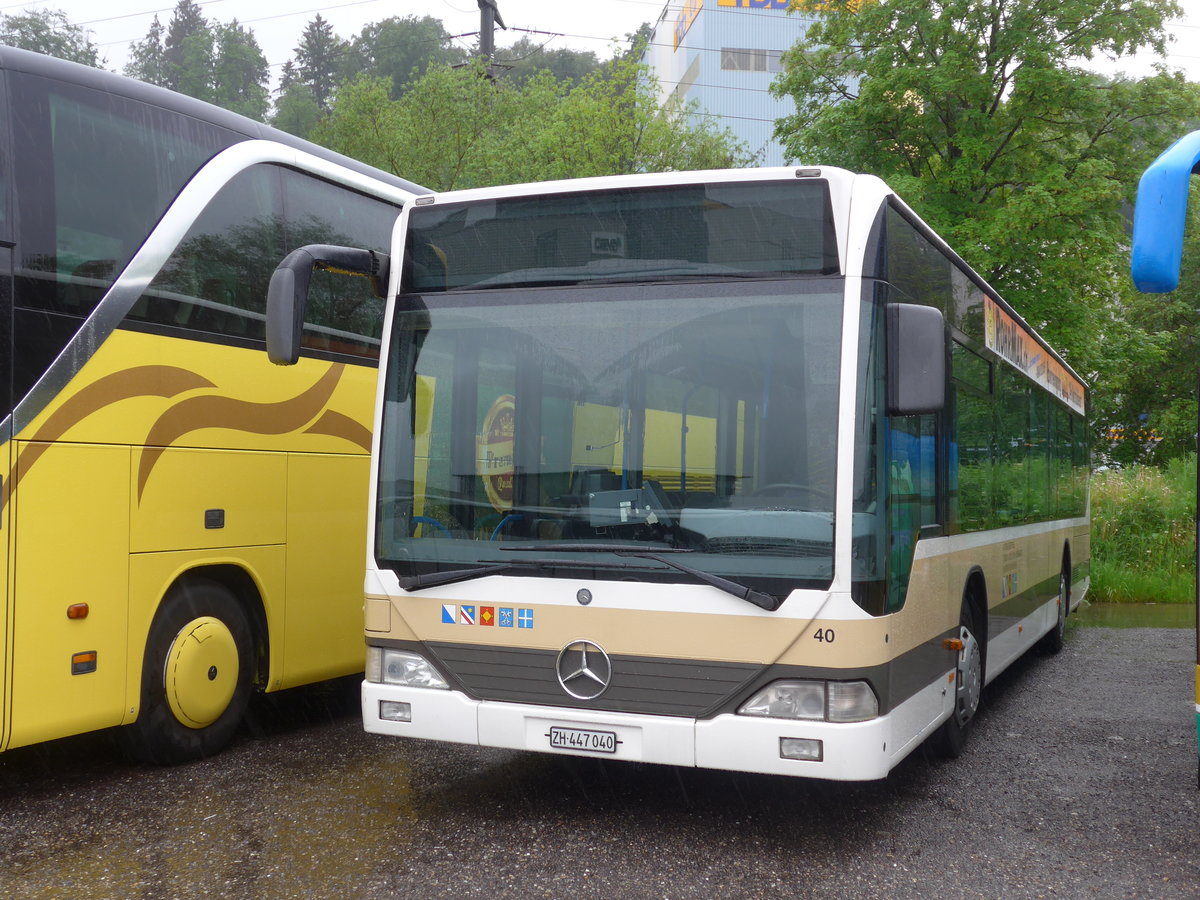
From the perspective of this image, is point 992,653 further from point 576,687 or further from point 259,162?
point 259,162

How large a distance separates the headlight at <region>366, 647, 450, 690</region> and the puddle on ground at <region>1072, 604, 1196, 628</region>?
458 inches

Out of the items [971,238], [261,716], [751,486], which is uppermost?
[971,238]

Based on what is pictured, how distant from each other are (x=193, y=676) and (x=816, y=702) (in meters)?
3.61

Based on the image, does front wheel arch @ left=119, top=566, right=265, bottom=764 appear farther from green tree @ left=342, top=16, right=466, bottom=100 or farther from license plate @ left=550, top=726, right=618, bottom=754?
green tree @ left=342, top=16, right=466, bottom=100

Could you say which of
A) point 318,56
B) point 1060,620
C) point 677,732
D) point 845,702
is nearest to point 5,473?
point 677,732

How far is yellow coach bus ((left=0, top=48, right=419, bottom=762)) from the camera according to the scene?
5.89 m

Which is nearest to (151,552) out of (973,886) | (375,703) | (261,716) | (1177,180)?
(375,703)

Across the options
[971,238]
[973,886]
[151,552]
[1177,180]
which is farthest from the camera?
[971,238]

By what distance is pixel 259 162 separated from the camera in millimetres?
7449

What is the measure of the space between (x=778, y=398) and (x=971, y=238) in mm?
13980

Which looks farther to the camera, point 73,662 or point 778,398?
point 73,662

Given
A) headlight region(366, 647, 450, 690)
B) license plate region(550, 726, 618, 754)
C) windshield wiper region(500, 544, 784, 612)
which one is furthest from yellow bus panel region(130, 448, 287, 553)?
license plate region(550, 726, 618, 754)

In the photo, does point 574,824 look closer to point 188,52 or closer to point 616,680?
point 616,680

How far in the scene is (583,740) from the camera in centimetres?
537
